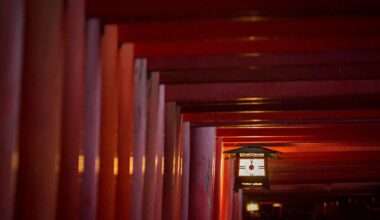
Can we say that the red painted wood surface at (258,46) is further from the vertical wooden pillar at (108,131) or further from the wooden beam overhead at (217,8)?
the wooden beam overhead at (217,8)

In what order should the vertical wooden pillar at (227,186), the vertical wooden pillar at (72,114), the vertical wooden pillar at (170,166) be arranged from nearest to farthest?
1. the vertical wooden pillar at (72,114)
2. the vertical wooden pillar at (170,166)
3. the vertical wooden pillar at (227,186)

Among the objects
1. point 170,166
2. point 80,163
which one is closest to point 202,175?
point 170,166

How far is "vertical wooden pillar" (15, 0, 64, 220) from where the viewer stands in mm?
4391

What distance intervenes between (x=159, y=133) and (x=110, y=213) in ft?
7.94

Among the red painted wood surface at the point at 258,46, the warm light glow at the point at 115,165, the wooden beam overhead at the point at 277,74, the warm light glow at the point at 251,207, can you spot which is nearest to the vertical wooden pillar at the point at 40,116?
the warm light glow at the point at 115,165

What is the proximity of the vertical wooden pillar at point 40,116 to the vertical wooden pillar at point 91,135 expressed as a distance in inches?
41.2

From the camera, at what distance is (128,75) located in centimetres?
653

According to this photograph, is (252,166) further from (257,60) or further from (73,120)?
(73,120)

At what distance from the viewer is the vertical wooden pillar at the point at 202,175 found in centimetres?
1224

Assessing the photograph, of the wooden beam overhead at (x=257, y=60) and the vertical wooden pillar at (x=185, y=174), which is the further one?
the vertical wooden pillar at (x=185, y=174)

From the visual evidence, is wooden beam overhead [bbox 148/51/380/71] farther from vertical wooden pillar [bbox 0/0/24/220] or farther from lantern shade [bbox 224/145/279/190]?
lantern shade [bbox 224/145/279/190]

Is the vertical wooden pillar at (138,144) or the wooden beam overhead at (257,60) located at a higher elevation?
the wooden beam overhead at (257,60)

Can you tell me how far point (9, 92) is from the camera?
3.97 meters

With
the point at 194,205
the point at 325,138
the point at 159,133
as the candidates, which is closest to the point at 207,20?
the point at 159,133
